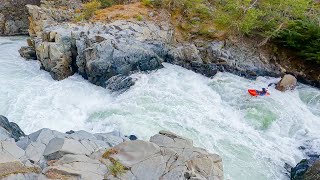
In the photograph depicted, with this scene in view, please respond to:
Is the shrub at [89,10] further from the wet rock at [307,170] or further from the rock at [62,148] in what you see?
the wet rock at [307,170]

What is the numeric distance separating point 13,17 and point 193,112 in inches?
699

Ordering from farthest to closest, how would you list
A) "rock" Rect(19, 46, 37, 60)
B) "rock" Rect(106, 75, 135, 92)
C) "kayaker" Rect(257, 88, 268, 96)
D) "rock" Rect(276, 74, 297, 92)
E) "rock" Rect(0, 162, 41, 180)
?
"rock" Rect(19, 46, 37, 60), "rock" Rect(276, 74, 297, 92), "rock" Rect(106, 75, 135, 92), "kayaker" Rect(257, 88, 268, 96), "rock" Rect(0, 162, 41, 180)

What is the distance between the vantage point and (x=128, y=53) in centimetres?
1548

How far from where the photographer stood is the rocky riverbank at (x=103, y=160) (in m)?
7.41

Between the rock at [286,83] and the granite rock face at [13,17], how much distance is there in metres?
18.2

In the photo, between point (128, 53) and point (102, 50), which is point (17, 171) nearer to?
point (102, 50)

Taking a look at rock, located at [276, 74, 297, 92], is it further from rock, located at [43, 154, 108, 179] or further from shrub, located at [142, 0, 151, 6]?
rock, located at [43, 154, 108, 179]

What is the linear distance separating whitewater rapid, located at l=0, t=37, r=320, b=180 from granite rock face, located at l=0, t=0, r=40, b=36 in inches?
344

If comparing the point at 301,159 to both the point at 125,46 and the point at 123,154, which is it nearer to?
the point at 123,154

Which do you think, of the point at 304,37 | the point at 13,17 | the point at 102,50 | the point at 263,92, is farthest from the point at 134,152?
the point at 13,17

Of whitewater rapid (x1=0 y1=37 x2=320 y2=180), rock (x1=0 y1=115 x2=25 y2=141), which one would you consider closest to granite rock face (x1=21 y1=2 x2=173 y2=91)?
whitewater rapid (x1=0 y1=37 x2=320 y2=180)

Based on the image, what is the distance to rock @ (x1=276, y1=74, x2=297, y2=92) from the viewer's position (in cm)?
1520

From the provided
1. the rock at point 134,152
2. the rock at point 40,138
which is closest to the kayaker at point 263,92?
the rock at point 134,152

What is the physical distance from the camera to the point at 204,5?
1936cm
